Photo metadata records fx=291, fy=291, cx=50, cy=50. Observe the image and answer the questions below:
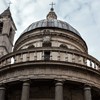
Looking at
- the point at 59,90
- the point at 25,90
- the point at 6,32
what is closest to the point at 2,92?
the point at 25,90

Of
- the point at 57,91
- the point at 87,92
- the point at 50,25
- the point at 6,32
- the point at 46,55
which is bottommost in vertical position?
the point at 57,91

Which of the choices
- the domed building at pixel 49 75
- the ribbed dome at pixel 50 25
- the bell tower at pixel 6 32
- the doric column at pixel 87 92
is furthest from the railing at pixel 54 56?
the bell tower at pixel 6 32

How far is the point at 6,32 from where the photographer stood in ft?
159

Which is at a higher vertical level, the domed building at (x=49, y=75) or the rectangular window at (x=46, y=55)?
the rectangular window at (x=46, y=55)

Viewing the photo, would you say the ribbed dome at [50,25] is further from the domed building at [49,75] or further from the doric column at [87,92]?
the doric column at [87,92]

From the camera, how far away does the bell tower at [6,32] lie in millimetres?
46263

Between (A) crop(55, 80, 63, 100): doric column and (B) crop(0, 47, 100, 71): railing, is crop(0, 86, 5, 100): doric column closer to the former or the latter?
(B) crop(0, 47, 100, 71): railing

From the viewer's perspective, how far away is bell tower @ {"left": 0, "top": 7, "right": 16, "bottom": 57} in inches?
1821

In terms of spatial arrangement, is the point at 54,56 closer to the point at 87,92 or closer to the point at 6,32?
the point at 87,92

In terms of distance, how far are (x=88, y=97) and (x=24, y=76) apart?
4.75 m

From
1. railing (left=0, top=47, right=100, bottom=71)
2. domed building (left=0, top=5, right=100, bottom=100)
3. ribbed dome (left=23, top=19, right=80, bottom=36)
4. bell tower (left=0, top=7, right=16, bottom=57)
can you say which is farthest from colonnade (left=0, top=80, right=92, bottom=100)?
bell tower (left=0, top=7, right=16, bottom=57)

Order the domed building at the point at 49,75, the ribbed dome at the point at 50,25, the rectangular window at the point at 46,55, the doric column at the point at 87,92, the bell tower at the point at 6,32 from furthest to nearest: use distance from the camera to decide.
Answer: the bell tower at the point at 6,32 < the ribbed dome at the point at 50,25 < the rectangular window at the point at 46,55 < the domed building at the point at 49,75 < the doric column at the point at 87,92

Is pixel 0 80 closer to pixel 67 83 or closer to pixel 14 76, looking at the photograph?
pixel 14 76

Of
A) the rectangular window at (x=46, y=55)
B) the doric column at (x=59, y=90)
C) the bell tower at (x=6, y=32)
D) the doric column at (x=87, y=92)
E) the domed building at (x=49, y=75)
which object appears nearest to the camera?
the doric column at (x=59, y=90)
